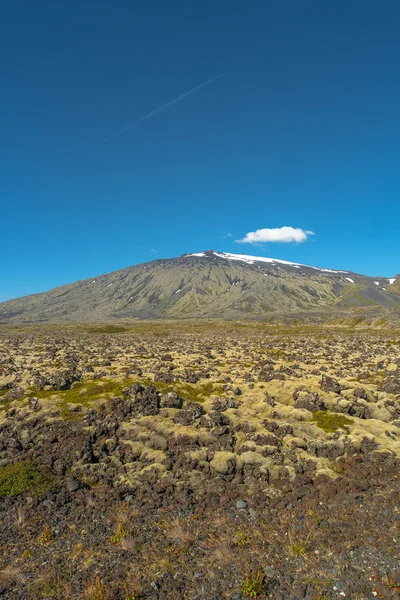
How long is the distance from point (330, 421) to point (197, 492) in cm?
958

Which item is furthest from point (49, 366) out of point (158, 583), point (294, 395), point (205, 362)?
point (158, 583)

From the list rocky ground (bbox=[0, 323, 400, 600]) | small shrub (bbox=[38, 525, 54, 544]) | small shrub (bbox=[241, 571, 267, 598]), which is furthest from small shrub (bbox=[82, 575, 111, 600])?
small shrub (bbox=[241, 571, 267, 598])

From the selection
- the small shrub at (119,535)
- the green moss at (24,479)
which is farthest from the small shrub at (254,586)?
the green moss at (24,479)

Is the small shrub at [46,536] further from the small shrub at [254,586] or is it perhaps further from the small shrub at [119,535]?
the small shrub at [254,586]

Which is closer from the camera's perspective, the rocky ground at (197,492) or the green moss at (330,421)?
the rocky ground at (197,492)

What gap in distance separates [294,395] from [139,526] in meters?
14.2

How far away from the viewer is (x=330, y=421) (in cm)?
1903

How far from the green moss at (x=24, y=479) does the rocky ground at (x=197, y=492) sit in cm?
7

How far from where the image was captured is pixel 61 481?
46.2 feet

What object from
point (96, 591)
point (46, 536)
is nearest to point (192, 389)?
point (46, 536)

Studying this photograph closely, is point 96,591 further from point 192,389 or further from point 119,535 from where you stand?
point 192,389

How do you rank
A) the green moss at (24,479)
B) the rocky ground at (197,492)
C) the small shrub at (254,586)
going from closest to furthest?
1. the small shrub at (254,586)
2. the rocky ground at (197,492)
3. the green moss at (24,479)

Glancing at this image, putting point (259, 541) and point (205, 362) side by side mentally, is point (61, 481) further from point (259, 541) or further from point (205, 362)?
point (205, 362)

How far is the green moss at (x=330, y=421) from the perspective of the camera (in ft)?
60.2
